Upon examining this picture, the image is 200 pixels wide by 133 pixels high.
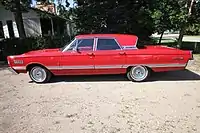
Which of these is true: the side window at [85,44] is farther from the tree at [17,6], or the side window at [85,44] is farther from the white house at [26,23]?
the white house at [26,23]

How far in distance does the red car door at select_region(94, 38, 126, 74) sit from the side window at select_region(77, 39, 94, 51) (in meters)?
0.20

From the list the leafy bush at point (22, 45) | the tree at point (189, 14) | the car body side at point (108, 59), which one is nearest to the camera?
the car body side at point (108, 59)

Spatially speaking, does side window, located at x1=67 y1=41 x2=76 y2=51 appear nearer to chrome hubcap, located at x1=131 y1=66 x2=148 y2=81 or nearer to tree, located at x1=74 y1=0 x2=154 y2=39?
chrome hubcap, located at x1=131 y1=66 x2=148 y2=81

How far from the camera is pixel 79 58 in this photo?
7426mm

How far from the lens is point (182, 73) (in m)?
8.53

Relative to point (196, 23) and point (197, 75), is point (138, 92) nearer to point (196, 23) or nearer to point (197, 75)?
point (197, 75)

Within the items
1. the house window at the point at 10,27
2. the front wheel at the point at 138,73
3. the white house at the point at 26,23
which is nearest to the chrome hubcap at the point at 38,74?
the front wheel at the point at 138,73

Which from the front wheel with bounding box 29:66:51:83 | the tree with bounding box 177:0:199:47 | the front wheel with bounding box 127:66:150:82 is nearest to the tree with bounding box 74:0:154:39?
the tree with bounding box 177:0:199:47

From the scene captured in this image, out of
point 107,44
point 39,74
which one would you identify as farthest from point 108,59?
point 39,74

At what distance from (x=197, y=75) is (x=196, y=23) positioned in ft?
24.4

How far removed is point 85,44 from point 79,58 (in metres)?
0.51

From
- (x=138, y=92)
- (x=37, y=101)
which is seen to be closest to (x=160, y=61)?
(x=138, y=92)

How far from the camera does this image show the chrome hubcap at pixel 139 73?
741 centimetres

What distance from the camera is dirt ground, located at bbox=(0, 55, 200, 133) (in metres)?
4.38
